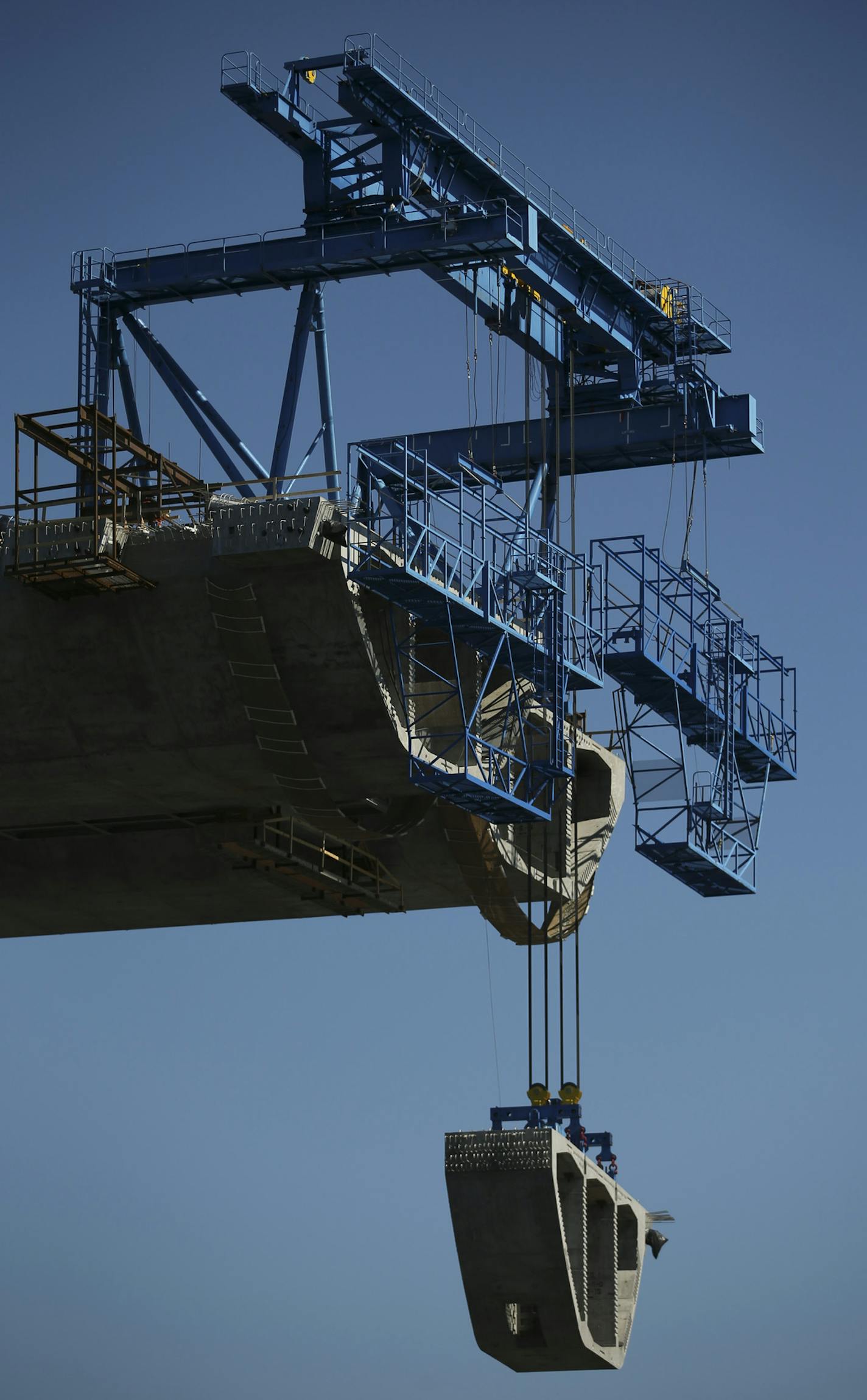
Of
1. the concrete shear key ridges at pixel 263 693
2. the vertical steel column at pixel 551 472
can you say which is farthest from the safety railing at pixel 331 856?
the vertical steel column at pixel 551 472

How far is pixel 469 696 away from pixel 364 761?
3392 millimetres

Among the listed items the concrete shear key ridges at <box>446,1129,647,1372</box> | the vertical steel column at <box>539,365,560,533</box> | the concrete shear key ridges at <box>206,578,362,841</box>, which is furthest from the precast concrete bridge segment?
the concrete shear key ridges at <box>446,1129,647,1372</box>

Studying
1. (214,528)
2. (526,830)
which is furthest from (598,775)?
(214,528)

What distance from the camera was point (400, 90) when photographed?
54812 mm

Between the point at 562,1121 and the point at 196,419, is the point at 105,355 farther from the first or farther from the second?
the point at 562,1121

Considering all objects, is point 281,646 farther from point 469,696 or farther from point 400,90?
point 400,90

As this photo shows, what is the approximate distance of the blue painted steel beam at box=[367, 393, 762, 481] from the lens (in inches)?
2467

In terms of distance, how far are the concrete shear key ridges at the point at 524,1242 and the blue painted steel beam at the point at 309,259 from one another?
53.0 ft

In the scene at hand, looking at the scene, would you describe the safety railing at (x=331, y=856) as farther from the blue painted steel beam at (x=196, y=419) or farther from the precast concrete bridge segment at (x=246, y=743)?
the blue painted steel beam at (x=196, y=419)

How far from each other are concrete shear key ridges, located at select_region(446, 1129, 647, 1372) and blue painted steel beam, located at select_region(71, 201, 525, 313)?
16.2 meters

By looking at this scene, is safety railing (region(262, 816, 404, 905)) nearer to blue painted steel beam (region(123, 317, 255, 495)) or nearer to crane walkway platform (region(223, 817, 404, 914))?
crane walkway platform (region(223, 817, 404, 914))

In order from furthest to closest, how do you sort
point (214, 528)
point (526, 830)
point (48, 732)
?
point (526, 830) < point (48, 732) < point (214, 528)

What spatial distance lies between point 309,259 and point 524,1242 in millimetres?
18580

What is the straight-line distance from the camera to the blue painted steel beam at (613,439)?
206 feet
